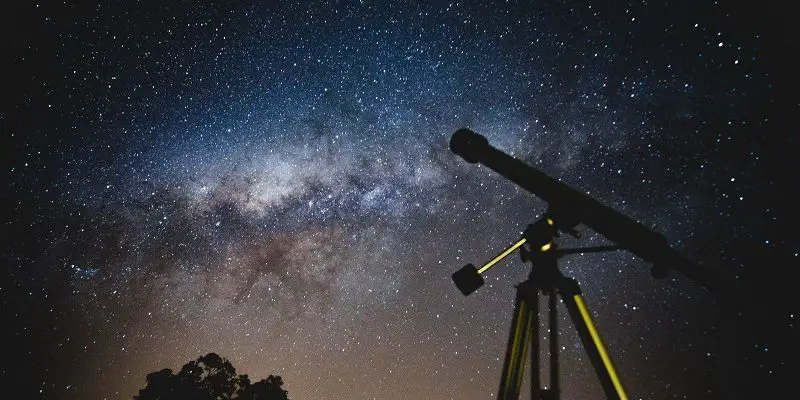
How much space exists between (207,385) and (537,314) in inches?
655

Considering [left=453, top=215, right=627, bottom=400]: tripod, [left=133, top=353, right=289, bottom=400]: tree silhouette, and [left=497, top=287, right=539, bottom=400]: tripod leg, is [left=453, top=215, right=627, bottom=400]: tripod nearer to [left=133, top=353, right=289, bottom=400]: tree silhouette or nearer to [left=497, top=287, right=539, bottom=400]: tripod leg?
[left=497, top=287, right=539, bottom=400]: tripod leg

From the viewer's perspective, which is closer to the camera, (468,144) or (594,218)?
(594,218)

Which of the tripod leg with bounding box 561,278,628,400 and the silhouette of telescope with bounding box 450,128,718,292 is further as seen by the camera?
the silhouette of telescope with bounding box 450,128,718,292

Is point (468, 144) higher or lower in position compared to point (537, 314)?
higher

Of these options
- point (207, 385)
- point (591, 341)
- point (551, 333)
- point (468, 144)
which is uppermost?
point (207, 385)

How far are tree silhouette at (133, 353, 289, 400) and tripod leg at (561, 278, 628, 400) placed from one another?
16.1 m

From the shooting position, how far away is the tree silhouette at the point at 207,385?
46.1ft

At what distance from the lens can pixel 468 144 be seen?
2.92 meters

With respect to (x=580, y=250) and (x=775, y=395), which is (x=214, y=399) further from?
(x=775, y=395)

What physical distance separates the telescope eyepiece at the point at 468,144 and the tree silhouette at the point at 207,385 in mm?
15630

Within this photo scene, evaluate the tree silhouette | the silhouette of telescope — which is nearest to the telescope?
the silhouette of telescope

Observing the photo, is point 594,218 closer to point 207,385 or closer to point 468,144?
point 468,144

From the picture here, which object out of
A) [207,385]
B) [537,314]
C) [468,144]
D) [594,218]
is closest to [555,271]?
[537,314]

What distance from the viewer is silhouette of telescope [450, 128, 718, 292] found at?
205 centimetres
